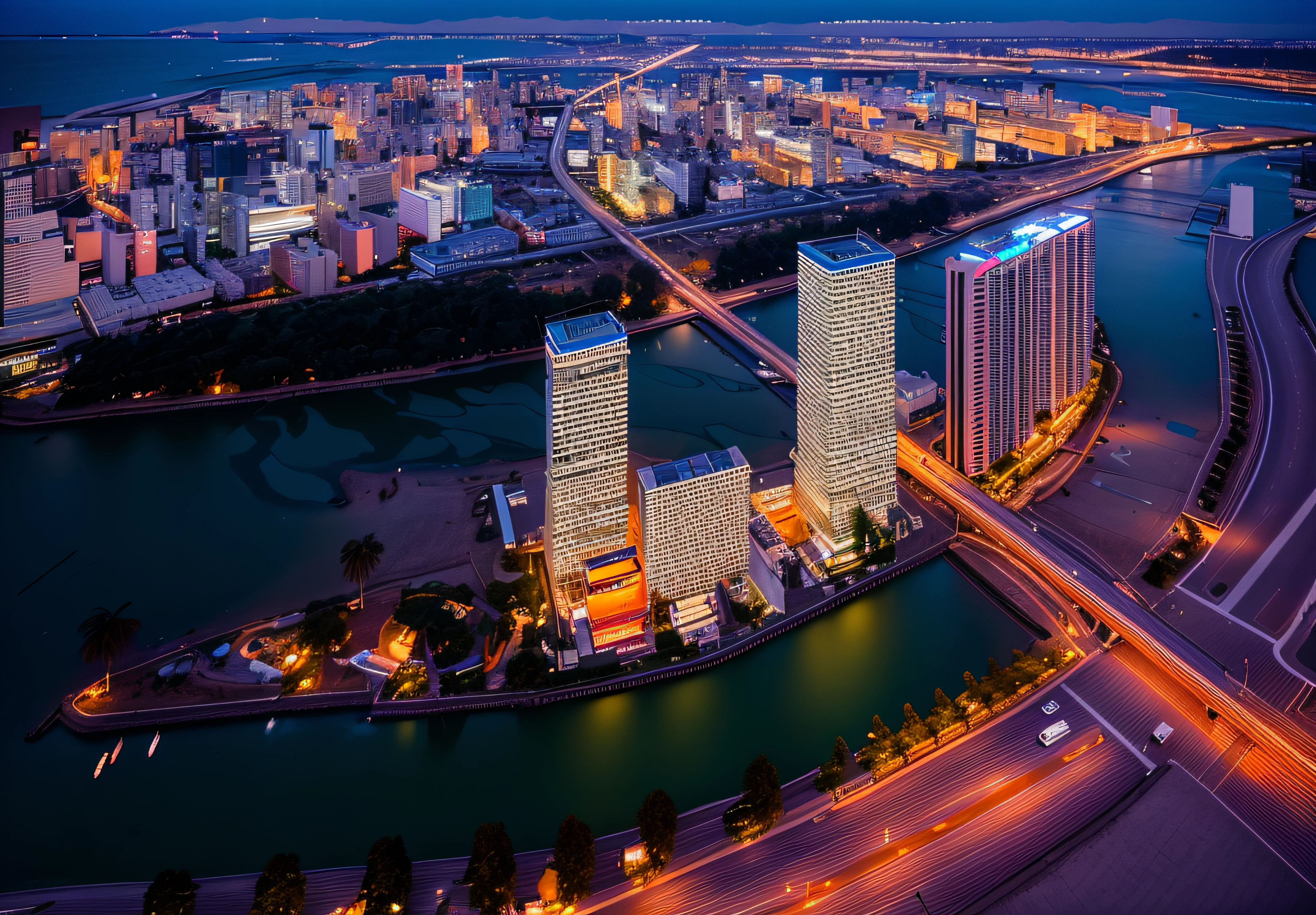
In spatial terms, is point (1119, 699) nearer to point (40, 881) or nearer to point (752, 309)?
point (40, 881)

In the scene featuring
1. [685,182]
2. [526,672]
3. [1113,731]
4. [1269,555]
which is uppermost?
[685,182]

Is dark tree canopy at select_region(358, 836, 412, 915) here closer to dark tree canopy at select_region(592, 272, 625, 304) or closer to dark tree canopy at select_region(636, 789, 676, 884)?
dark tree canopy at select_region(636, 789, 676, 884)

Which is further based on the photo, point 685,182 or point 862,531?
point 685,182

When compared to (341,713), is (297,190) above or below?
above

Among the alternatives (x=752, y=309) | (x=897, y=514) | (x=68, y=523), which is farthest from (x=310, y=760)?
(x=752, y=309)

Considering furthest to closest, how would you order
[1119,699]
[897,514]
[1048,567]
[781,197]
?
[781,197] → [897,514] → [1048,567] → [1119,699]

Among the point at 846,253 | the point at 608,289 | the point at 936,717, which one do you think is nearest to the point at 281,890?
the point at 936,717

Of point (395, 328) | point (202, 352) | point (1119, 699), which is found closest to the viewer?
point (1119, 699)

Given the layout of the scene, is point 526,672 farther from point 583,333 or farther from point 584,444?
point 583,333
